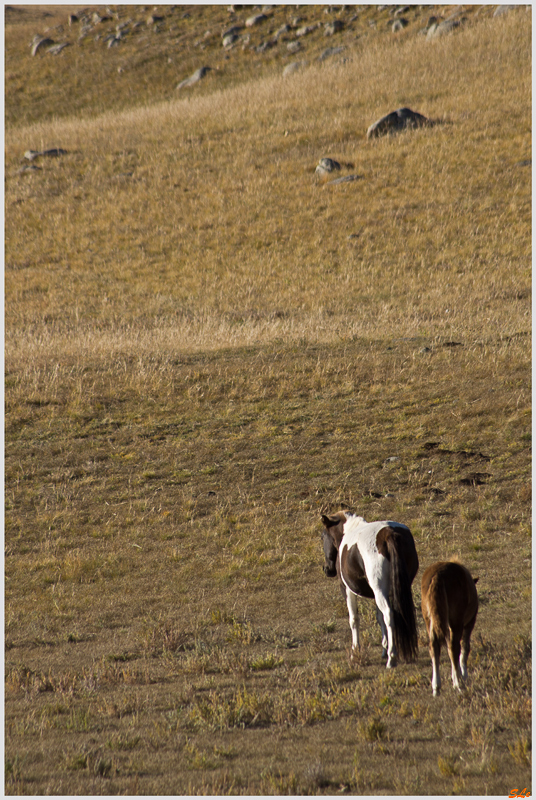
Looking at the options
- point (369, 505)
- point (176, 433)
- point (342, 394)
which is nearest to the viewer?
point (369, 505)

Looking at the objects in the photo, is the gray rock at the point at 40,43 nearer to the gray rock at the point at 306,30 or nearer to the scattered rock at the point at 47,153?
the gray rock at the point at 306,30

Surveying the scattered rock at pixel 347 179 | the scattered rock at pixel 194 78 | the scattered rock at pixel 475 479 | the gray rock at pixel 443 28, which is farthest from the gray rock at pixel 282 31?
the scattered rock at pixel 475 479

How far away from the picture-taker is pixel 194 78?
55250 millimetres

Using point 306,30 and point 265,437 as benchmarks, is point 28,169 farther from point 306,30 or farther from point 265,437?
point 265,437

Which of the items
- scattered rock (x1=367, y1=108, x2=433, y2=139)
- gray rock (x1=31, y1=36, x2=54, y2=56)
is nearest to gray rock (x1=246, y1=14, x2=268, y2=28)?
gray rock (x1=31, y1=36, x2=54, y2=56)

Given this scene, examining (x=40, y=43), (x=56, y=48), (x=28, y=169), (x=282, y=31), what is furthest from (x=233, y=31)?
(x=28, y=169)

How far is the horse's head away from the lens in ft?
23.1

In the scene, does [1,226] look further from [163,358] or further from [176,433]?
[176,433]

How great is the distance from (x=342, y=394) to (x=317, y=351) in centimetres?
301

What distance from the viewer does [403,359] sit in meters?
16.3

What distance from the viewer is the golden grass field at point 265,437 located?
5.37 metres

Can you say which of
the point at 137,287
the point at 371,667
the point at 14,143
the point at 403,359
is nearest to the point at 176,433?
the point at 403,359

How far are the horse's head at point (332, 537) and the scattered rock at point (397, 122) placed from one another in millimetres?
33660

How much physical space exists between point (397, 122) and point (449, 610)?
36017 mm
